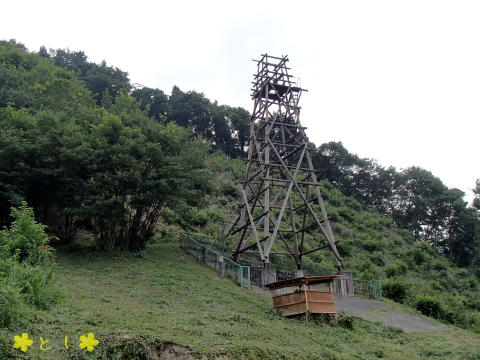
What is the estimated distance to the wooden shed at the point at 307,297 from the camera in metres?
14.6

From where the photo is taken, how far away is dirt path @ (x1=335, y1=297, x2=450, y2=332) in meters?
17.7

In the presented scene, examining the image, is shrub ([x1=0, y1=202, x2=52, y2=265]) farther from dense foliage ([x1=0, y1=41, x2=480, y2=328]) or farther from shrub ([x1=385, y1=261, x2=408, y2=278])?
shrub ([x1=385, y1=261, x2=408, y2=278])

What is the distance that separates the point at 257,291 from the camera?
19.2 metres

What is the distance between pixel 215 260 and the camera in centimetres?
2161

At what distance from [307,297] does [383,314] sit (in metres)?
6.10

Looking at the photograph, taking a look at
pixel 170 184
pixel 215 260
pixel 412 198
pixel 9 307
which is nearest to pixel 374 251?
pixel 412 198

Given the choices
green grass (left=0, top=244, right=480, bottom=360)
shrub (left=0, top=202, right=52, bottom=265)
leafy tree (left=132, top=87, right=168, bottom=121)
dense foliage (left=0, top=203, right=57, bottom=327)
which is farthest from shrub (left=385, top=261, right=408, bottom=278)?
leafy tree (left=132, top=87, right=168, bottom=121)

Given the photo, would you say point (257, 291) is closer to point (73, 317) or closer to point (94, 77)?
point (73, 317)

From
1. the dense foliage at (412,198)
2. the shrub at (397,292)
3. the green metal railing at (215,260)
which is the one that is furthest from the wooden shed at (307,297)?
the dense foliage at (412,198)

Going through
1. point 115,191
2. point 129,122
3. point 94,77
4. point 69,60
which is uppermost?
point 69,60

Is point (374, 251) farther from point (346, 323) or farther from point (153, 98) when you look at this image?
point (153, 98)

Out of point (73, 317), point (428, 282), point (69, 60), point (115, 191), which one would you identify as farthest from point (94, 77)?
point (73, 317)

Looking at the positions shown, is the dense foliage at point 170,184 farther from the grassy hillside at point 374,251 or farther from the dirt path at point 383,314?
the dirt path at point 383,314

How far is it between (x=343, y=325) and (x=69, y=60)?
55745 millimetres
